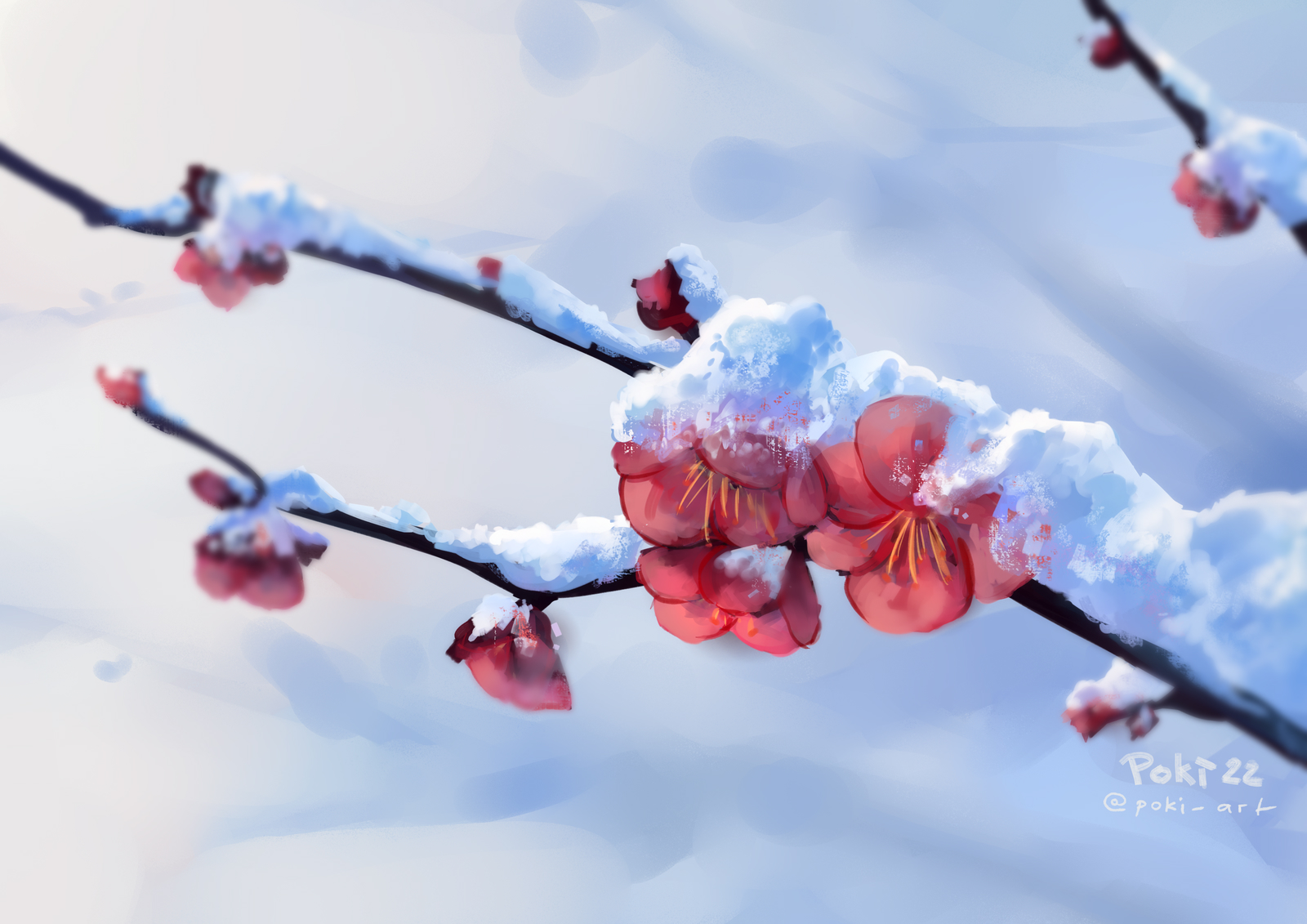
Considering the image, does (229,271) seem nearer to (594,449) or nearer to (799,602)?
(594,449)

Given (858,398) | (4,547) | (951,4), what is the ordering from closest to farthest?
(858,398)
(951,4)
(4,547)

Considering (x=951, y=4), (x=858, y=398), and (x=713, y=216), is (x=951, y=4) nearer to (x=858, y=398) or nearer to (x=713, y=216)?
(x=713, y=216)

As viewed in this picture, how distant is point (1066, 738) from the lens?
A: 65cm

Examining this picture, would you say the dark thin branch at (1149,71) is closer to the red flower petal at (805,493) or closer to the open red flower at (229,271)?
the red flower petal at (805,493)

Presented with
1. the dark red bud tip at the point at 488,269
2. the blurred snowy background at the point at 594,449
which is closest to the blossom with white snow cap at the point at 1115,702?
the blurred snowy background at the point at 594,449

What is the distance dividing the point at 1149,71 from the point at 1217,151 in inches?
3.2

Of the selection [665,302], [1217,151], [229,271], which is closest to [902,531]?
Answer: [665,302]

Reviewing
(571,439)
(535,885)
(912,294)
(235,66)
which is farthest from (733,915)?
(235,66)

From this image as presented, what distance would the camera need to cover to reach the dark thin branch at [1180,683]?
506 millimetres

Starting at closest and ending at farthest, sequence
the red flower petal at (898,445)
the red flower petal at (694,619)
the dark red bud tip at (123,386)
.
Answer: the red flower petal at (898,445) < the red flower petal at (694,619) < the dark red bud tip at (123,386)

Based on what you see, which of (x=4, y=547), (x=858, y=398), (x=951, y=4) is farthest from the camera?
(x=4, y=547)

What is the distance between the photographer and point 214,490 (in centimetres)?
63

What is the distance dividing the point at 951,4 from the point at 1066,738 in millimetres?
618

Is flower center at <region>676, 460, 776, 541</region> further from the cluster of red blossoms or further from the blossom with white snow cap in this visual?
the blossom with white snow cap
